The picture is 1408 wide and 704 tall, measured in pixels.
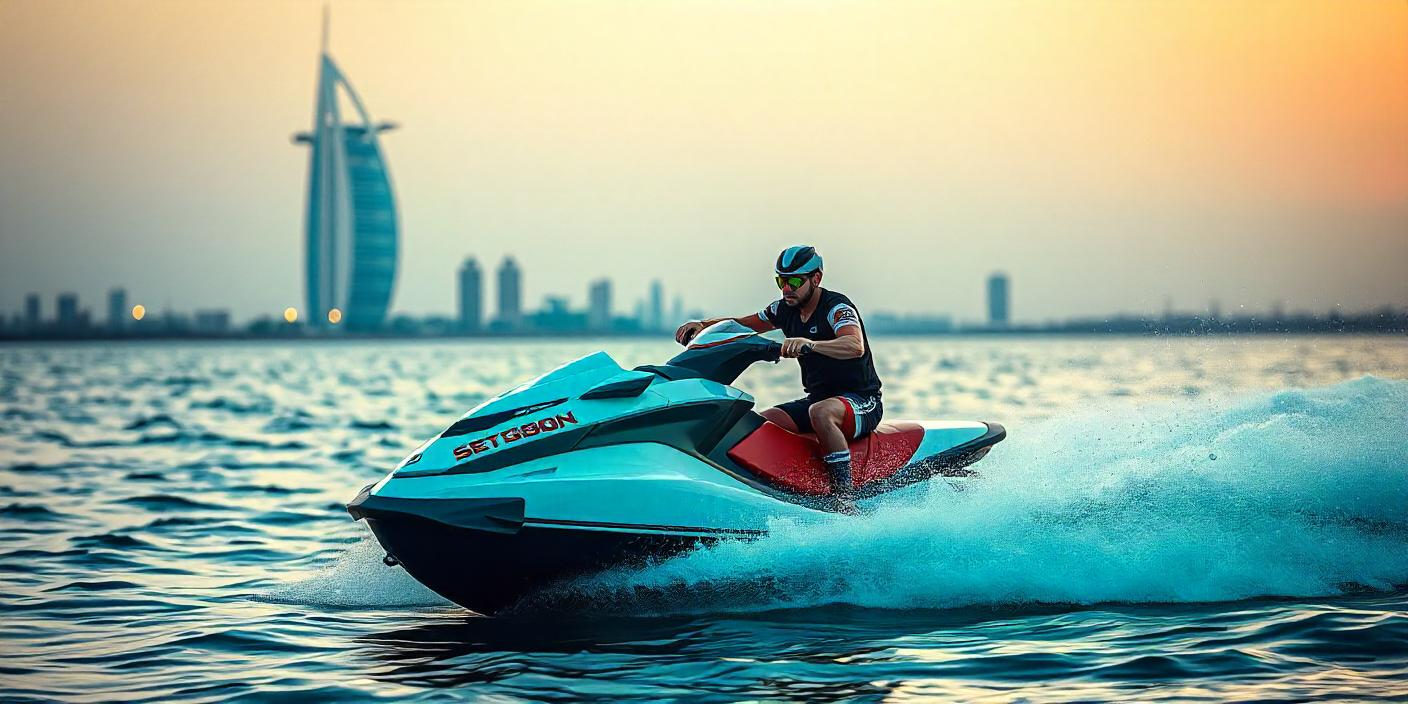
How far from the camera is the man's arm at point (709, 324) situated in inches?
271

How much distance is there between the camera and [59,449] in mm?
16438

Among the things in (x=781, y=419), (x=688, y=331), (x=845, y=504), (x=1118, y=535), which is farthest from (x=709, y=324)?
(x=1118, y=535)

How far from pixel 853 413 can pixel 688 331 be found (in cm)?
100

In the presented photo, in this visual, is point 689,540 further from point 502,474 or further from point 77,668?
point 77,668

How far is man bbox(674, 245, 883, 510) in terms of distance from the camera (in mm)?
6391

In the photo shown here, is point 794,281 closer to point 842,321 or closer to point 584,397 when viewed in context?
point 842,321

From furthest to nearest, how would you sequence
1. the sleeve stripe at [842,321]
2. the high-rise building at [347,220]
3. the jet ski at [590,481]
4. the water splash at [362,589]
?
1. the high-rise building at [347,220]
2. the water splash at [362,589]
3. the sleeve stripe at [842,321]
4. the jet ski at [590,481]

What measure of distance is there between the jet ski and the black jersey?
1.32 feet

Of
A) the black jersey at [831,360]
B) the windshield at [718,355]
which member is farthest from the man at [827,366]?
the windshield at [718,355]

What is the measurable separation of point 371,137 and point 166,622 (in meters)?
142

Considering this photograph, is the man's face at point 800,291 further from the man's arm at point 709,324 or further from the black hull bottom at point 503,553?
the black hull bottom at point 503,553

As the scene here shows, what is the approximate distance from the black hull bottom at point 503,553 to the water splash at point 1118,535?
130 mm

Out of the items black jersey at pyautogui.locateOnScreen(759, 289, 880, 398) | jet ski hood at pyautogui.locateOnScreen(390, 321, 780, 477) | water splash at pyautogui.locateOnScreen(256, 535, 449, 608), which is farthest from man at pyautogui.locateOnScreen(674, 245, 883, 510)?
water splash at pyautogui.locateOnScreen(256, 535, 449, 608)

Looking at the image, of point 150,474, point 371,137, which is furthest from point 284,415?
point 371,137
